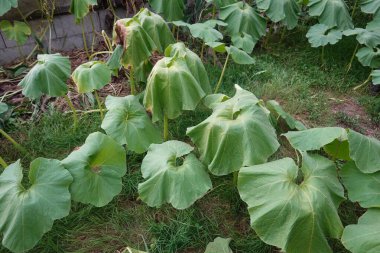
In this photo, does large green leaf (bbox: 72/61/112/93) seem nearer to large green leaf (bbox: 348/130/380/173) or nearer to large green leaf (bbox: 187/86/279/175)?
large green leaf (bbox: 187/86/279/175)

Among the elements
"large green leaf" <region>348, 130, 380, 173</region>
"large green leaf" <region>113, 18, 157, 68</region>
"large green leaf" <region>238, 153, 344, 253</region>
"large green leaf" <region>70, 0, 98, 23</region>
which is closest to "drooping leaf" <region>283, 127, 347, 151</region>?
"large green leaf" <region>348, 130, 380, 173</region>

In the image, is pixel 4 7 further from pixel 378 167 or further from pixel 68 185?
pixel 378 167

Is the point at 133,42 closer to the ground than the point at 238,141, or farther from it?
farther from it

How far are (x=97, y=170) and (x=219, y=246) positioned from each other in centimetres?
82

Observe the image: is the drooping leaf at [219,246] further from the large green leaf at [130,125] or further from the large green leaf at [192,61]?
the large green leaf at [192,61]

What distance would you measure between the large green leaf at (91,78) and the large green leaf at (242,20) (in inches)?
59.5

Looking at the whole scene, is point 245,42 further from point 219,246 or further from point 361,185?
point 219,246

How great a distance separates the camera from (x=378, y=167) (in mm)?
1912

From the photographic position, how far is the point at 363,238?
1.60m

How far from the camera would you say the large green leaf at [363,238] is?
1.57 m

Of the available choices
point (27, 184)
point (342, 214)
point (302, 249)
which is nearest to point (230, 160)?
point (302, 249)

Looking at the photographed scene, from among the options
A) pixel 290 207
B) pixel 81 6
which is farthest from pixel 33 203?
pixel 81 6

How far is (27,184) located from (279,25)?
3266 millimetres

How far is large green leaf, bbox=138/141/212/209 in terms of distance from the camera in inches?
73.8
